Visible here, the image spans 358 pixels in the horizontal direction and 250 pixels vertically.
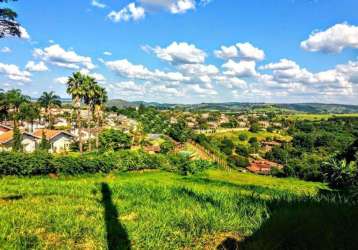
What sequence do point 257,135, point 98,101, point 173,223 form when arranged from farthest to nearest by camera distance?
point 257,135, point 98,101, point 173,223

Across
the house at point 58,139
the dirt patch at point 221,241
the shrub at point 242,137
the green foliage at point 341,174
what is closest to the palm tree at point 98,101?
the house at point 58,139

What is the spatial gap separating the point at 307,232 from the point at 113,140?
66.6m

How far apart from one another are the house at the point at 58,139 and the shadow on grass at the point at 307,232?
7086 centimetres

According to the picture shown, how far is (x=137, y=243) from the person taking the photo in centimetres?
741

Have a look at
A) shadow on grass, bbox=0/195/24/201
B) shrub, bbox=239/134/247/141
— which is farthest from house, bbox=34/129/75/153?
shrub, bbox=239/134/247/141

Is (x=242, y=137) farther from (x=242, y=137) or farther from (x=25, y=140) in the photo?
(x=25, y=140)

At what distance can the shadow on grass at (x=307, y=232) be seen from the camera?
243 inches

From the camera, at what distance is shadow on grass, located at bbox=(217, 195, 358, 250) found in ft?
20.3

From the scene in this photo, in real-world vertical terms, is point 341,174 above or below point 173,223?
below

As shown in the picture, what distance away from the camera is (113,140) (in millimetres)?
71250

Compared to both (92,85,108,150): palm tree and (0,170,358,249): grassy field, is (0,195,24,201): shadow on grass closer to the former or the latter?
(0,170,358,249): grassy field

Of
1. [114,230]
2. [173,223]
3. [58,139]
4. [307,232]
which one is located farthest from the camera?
[58,139]

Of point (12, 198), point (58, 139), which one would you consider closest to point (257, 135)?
point (58, 139)

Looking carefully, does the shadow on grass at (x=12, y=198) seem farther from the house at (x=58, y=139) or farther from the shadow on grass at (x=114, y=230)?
the house at (x=58, y=139)
